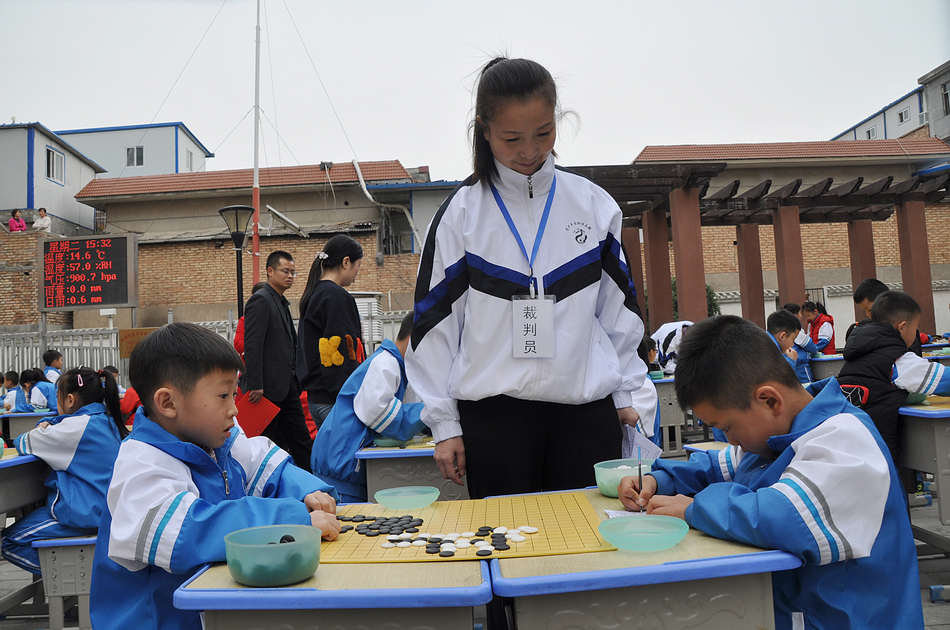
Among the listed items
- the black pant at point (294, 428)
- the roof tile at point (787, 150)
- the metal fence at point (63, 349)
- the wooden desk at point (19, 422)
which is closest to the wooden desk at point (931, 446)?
the black pant at point (294, 428)

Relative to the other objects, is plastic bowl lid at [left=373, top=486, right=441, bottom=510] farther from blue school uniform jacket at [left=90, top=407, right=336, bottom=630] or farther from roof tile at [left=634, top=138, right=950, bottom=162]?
roof tile at [left=634, top=138, right=950, bottom=162]

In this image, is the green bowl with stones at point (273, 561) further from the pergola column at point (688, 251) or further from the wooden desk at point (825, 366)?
the pergola column at point (688, 251)

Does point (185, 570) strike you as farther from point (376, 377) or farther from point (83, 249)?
point (83, 249)

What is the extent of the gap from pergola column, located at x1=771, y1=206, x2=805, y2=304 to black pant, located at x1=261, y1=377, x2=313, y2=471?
35.6 feet

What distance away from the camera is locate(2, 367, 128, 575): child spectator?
3.00m

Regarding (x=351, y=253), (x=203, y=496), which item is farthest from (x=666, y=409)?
(x=203, y=496)

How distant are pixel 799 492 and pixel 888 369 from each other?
3141mm

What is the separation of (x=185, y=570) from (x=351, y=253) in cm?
322

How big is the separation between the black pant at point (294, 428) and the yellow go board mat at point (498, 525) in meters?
3.30

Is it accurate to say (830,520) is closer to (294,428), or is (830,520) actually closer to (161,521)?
(161,521)

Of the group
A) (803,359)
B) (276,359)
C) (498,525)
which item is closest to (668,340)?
(803,359)

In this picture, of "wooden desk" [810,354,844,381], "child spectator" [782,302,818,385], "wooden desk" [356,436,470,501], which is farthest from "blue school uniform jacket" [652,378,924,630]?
"wooden desk" [810,354,844,381]

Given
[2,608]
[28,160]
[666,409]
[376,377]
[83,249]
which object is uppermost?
[28,160]

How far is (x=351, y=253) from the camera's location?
4.37m
